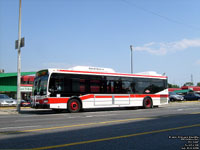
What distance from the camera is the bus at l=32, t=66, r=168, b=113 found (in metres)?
Answer: 17.0

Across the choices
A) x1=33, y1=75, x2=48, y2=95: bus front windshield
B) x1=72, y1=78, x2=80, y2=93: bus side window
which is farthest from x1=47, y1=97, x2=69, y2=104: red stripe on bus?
x1=72, y1=78, x2=80, y2=93: bus side window

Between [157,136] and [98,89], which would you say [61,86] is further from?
[157,136]

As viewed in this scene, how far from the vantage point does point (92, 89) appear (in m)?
18.7

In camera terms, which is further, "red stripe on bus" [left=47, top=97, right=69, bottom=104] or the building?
the building

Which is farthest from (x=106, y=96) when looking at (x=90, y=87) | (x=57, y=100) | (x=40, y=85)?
(x=40, y=85)

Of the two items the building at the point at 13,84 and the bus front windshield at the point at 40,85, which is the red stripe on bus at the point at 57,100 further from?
the building at the point at 13,84

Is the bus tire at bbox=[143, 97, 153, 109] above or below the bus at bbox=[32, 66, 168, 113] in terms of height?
below

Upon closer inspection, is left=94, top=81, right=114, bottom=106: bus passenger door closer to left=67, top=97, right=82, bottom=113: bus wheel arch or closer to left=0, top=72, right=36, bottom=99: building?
left=67, top=97, right=82, bottom=113: bus wheel arch

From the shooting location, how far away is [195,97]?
4575 centimetres

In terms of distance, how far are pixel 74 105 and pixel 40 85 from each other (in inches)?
107

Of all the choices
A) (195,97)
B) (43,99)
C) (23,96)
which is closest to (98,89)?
(43,99)

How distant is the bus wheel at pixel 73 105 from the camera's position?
17397 millimetres

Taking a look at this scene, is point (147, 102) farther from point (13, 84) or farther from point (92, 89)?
point (13, 84)

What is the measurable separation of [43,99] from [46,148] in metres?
11.2
